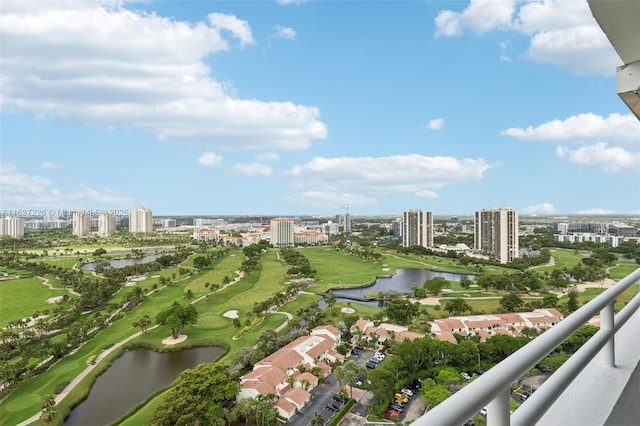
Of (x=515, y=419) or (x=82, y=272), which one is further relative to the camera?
(x=82, y=272)

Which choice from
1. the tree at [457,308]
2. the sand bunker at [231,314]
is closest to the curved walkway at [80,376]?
the sand bunker at [231,314]

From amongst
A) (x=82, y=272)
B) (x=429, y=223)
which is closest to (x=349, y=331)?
(x=82, y=272)

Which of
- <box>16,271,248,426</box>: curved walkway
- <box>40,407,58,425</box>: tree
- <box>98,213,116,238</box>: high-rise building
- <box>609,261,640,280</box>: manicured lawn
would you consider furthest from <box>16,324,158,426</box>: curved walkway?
<box>98,213,116,238</box>: high-rise building

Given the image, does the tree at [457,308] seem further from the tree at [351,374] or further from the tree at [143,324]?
the tree at [143,324]

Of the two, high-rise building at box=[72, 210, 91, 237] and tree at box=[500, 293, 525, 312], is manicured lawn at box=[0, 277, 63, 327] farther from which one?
tree at box=[500, 293, 525, 312]

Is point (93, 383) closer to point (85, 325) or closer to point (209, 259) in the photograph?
point (85, 325)

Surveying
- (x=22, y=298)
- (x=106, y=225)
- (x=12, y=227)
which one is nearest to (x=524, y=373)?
(x=22, y=298)

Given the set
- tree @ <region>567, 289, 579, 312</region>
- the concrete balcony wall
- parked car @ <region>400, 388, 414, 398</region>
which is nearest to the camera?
the concrete balcony wall

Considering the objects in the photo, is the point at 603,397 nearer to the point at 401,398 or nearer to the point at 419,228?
the point at 401,398

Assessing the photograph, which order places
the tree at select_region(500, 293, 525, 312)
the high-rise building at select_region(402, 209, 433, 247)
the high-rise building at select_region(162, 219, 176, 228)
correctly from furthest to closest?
the high-rise building at select_region(162, 219, 176, 228), the high-rise building at select_region(402, 209, 433, 247), the tree at select_region(500, 293, 525, 312)
